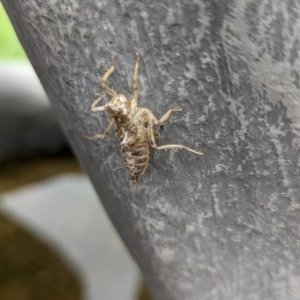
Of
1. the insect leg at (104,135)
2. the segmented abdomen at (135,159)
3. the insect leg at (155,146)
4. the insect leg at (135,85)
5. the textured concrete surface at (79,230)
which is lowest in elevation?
the textured concrete surface at (79,230)

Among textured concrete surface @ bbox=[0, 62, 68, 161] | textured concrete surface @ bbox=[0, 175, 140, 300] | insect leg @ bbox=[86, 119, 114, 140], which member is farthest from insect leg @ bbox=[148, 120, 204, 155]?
textured concrete surface @ bbox=[0, 62, 68, 161]

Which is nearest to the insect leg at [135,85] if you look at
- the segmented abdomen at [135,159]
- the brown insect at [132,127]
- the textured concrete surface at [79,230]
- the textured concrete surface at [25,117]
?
the brown insect at [132,127]

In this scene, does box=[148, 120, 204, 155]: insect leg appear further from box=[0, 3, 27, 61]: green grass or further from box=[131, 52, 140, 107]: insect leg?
box=[0, 3, 27, 61]: green grass

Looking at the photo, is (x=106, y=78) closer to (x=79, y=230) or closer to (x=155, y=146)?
(x=155, y=146)

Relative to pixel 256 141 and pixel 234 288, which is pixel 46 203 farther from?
pixel 256 141

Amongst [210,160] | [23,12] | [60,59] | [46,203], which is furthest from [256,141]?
[46,203]

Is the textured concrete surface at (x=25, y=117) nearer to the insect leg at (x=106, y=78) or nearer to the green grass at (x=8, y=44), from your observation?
the green grass at (x=8, y=44)
